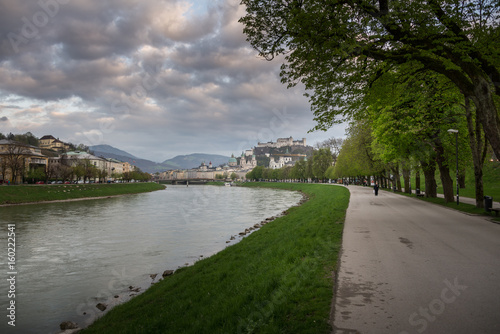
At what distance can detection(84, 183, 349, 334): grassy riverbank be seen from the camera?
5.61m

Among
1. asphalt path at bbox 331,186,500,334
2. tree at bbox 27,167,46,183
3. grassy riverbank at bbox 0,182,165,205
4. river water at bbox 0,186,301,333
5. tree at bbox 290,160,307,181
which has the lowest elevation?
river water at bbox 0,186,301,333

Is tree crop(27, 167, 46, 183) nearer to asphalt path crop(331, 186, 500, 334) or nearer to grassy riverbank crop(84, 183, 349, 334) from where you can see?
grassy riverbank crop(84, 183, 349, 334)

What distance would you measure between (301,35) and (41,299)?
521 inches

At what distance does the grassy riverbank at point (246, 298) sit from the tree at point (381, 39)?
6946mm

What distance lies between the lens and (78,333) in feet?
26.2

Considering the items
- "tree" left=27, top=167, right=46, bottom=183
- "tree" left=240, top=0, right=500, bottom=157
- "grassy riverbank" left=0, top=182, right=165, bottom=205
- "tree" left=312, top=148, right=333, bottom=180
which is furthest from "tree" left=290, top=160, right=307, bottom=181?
"tree" left=240, top=0, right=500, bottom=157

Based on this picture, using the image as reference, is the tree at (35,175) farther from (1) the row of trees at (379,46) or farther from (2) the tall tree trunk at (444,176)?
(2) the tall tree trunk at (444,176)

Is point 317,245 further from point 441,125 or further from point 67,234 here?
point 67,234

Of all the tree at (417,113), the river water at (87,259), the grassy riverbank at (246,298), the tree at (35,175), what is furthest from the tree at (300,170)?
the grassy riverbank at (246,298)

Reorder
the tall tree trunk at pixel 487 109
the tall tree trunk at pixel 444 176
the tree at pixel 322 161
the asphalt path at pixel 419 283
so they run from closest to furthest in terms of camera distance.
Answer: the asphalt path at pixel 419 283 < the tall tree trunk at pixel 487 109 < the tall tree trunk at pixel 444 176 < the tree at pixel 322 161

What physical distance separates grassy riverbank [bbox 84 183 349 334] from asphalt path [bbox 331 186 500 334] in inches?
17.3

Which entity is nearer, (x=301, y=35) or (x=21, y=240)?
(x=301, y=35)

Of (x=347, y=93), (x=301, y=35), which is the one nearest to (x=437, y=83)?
(x=347, y=93)

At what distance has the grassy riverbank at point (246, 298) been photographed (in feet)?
18.4
